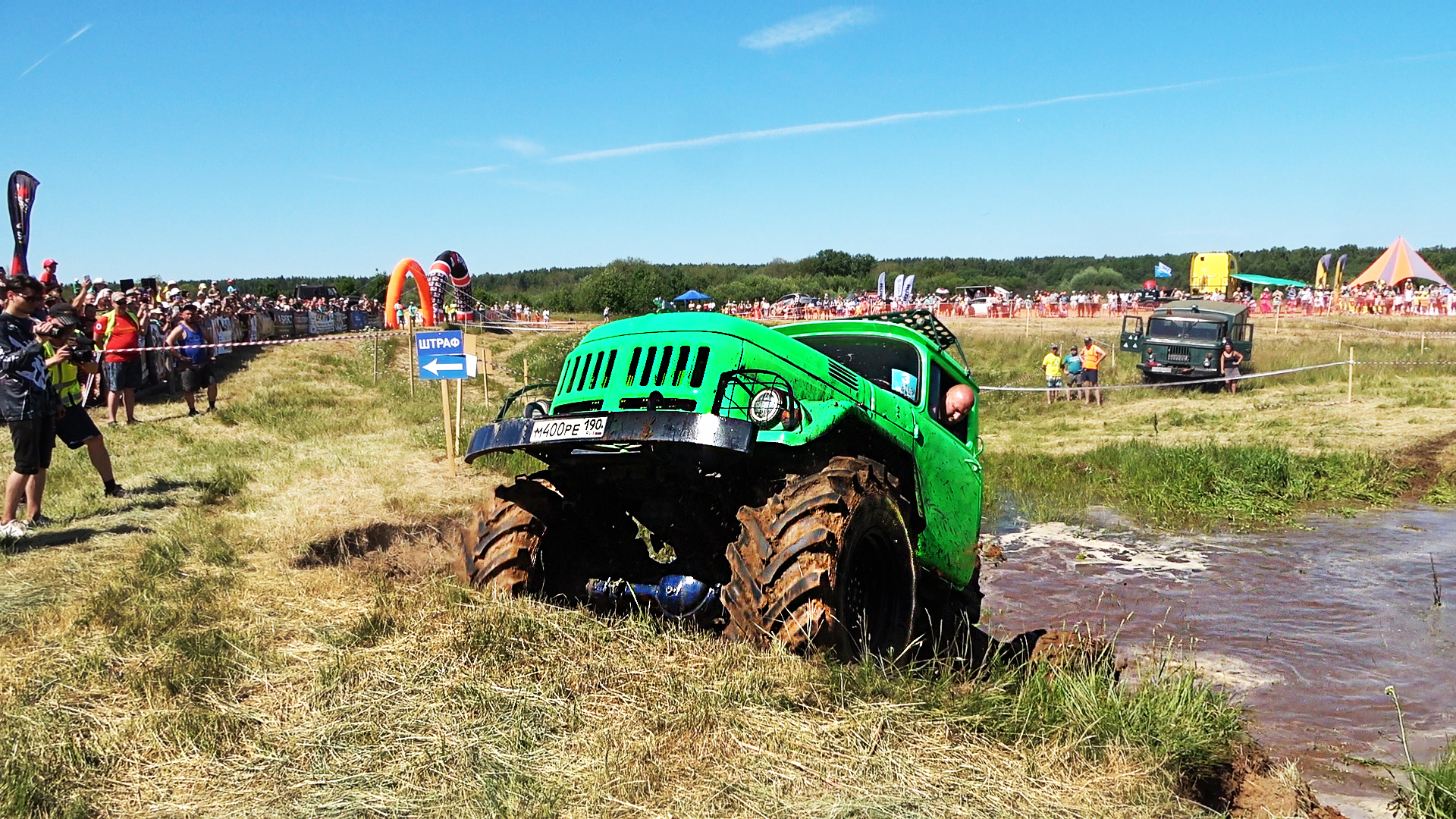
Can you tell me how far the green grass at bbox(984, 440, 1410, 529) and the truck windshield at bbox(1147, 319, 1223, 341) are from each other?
12.5 m

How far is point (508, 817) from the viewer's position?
3.39 meters

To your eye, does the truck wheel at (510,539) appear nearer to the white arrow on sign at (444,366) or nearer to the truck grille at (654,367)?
the truck grille at (654,367)

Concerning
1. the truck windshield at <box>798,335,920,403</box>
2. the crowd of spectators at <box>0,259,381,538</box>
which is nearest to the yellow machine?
the crowd of spectators at <box>0,259,381,538</box>

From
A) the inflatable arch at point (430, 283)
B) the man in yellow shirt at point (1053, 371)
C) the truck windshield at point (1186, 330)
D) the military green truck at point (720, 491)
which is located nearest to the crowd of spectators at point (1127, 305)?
the inflatable arch at point (430, 283)

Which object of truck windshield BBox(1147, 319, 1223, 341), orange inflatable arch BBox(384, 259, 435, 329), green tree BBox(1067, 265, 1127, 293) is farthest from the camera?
green tree BBox(1067, 265, 1127, 293)

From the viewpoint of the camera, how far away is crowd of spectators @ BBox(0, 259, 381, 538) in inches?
317

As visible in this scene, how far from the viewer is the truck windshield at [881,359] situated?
643cm

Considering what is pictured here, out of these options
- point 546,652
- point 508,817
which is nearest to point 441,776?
point 508,817

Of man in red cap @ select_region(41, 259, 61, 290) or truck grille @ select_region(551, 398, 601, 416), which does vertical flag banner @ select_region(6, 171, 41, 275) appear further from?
truck grille @ select_region(551, 398, 601, 416)

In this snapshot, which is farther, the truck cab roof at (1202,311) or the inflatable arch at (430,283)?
the inflatable arch at (430,283)

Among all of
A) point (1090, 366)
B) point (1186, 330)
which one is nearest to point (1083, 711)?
point (1090, 366)

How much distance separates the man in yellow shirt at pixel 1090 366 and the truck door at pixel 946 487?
17.4 m

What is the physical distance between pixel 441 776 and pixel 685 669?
116 centimetres

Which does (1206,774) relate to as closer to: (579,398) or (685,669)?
(685,669)
